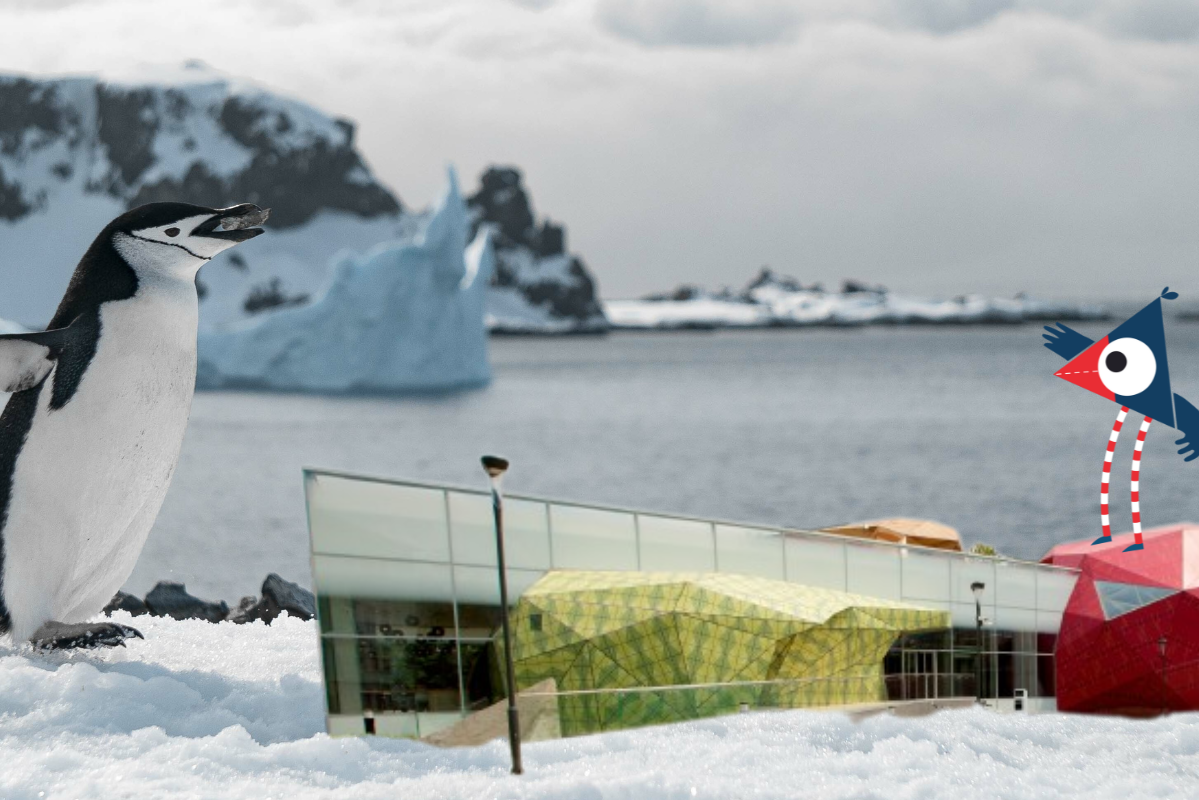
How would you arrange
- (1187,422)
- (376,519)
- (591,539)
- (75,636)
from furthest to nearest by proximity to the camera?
(1187,422) < (591,539) < (75,636) < (376,519)

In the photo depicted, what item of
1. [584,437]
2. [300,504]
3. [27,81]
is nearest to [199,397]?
[584,437]

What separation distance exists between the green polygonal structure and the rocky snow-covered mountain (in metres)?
126

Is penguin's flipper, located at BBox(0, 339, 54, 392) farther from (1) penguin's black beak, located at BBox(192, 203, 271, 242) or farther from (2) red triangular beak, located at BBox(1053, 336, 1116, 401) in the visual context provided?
(2) red triangular beak, located at BBox(1053, 336, 1116, 401)

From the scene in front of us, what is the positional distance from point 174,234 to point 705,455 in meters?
50.8

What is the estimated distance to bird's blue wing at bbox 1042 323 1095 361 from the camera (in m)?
13.7

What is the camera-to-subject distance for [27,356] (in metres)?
10.5

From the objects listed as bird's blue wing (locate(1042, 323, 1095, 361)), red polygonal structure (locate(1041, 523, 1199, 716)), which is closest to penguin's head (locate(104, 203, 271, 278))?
bird's blue wing (locate(1042, 323, 1095, 361))

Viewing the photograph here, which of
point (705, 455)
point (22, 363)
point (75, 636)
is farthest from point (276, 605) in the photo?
point (705, 455)

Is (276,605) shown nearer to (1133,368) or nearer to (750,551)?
(750,551)

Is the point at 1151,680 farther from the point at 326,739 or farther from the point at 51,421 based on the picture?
the point at 51,421

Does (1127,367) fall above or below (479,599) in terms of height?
above

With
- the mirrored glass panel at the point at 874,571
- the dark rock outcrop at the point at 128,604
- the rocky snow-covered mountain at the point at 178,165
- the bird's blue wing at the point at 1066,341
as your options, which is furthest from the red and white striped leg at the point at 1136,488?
the rocky snow-covered mountain at the point at 178,165

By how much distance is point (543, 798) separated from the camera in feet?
29.9

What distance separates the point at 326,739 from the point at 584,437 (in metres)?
57.7
